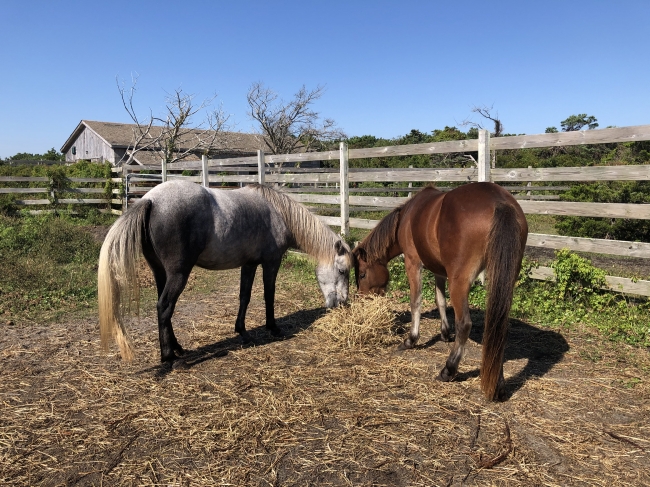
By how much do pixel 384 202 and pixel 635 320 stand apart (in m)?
3.70

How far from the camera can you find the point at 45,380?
3779 millimetres

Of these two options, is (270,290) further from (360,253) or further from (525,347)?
(525,347)

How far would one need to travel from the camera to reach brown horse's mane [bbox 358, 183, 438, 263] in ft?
15.9

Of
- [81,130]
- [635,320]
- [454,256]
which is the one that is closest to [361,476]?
[454,256]

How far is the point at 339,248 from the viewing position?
5102 mm

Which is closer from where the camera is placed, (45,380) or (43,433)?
(43,433)

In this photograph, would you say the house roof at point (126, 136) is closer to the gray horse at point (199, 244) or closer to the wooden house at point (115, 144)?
the wooden house at point (115, 144)

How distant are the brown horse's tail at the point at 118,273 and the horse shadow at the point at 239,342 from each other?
0.43m

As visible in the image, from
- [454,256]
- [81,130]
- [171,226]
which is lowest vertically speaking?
[454,256]

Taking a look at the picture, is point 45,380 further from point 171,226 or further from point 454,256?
point 454,256

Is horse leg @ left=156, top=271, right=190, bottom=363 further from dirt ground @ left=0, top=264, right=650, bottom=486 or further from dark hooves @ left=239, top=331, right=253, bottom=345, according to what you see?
dark hooves @ left=239, top=331, right=253, bottom=345

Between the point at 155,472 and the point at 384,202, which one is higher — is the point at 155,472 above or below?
below

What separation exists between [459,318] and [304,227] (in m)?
2.20

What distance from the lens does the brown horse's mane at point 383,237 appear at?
15.9 feet
